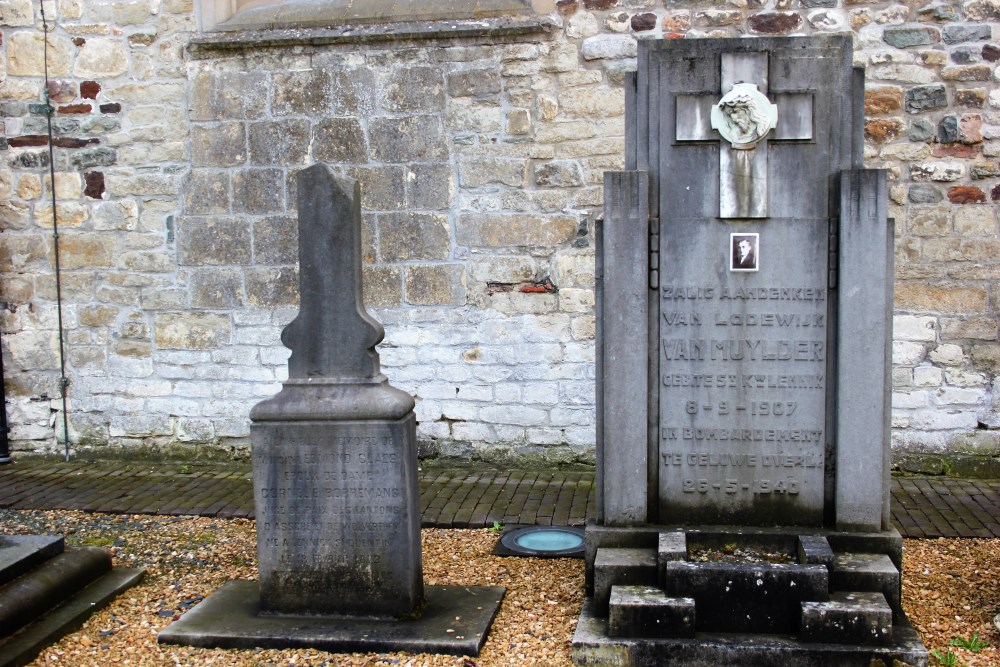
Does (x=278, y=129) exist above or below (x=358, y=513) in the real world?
above

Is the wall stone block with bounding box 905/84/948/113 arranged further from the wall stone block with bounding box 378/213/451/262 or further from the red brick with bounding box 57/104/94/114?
the red brick with bounding box 57/104/94/114

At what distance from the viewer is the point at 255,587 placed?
4359mm

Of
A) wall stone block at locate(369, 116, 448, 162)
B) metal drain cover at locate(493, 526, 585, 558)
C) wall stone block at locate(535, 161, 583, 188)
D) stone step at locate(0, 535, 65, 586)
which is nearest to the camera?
stone step at locate(0, 535, 65, 586)

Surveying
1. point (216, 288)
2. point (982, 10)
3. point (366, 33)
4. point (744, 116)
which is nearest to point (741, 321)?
point (744, 116)

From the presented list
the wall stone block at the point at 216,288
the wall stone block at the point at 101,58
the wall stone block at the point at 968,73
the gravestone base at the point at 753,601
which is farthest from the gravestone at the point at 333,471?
the wall stone block at the point at 968,73

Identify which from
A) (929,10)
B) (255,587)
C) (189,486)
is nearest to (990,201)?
(929,10)

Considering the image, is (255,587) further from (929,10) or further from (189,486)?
(929,10)

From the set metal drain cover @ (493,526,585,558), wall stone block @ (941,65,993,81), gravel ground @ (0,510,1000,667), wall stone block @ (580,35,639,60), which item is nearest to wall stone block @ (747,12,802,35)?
wall stone block @ (580,35,639,60)

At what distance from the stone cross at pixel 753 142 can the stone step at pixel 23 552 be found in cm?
344

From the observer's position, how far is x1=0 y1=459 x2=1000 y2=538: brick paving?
217 inches

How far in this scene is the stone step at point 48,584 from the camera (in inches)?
152

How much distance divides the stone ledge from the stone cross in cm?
287

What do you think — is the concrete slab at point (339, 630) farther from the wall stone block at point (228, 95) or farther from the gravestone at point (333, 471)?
the wall stone block at point (228, 95)

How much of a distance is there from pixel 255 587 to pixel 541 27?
4.21 m
